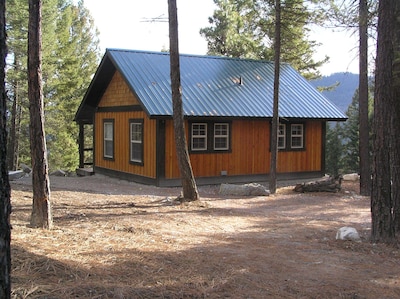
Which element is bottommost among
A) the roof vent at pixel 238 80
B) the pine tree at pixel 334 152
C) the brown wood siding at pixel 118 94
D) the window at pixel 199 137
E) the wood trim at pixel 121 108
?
the pine tree at pixel 334 152

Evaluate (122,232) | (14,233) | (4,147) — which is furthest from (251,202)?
(4,147)

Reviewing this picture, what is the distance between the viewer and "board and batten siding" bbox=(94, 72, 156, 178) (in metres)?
15.9

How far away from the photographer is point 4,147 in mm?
2414

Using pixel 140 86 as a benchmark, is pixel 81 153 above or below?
below

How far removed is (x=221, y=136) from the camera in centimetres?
1659

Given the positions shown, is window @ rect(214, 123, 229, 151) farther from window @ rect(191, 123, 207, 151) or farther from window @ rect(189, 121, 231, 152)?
window @ rect(191, 123, 207, 151)

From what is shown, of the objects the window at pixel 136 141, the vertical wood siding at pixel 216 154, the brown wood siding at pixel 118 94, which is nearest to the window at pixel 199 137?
the vertical wood siding at pixel 216 154

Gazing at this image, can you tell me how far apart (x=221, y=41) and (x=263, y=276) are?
109ft

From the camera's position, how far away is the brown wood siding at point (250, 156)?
15.9 m

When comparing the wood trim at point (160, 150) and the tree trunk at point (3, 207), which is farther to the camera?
the wood trim at point (160, 150)

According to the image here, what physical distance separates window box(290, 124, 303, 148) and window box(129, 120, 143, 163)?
20.9ft

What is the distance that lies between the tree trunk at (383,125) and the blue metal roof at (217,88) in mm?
8651

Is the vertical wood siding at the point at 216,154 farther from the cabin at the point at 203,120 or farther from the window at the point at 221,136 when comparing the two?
the window at the point at 221,136

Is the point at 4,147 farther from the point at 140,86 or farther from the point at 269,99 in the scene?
the point at 269,99
